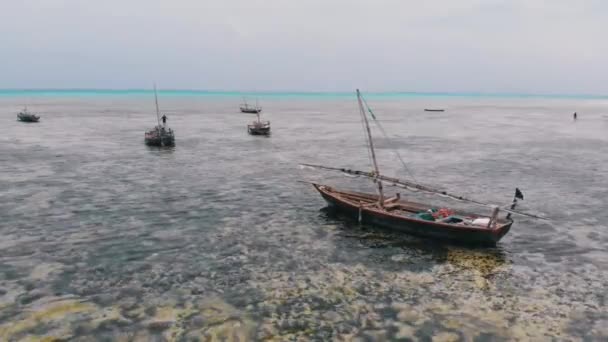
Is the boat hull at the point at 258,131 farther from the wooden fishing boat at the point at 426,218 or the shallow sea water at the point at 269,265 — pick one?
the wooden fishing boat at the point at 426,218

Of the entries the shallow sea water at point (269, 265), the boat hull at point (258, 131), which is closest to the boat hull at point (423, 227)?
the shallow sea water at point (269, 265)

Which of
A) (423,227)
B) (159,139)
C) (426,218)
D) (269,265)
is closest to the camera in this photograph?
(269,265)

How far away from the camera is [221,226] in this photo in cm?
3247

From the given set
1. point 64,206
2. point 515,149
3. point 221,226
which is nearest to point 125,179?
point 64,206

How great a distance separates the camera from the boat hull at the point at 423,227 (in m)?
27.6

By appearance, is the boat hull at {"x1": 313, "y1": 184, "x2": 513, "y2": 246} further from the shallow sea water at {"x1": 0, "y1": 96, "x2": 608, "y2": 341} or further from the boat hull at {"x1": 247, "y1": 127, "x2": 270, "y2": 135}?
the boat hull at {"x1": 247, "y1": 127, "x2": 270, "y2": 135}

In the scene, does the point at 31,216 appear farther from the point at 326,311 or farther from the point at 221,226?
the point at 326,311

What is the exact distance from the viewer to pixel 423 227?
29562 millimetres

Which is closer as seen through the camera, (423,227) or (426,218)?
(423,227)

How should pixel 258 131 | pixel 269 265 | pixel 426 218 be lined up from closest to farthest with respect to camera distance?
pixel 269 265
pixel 426 218
pixel 258 131

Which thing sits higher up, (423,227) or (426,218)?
(426,218)

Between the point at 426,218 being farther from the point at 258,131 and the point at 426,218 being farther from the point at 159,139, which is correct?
the point at 258,131

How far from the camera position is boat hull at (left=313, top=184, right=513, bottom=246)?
27578 millimetres

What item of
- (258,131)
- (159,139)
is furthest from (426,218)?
(258,131)
